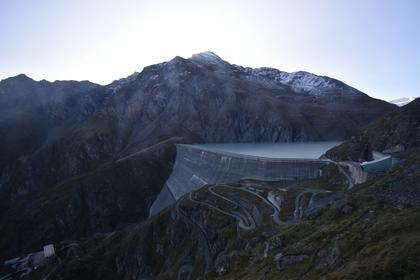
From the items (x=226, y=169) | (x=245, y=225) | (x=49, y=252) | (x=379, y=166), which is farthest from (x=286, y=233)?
(x=49, y=252)

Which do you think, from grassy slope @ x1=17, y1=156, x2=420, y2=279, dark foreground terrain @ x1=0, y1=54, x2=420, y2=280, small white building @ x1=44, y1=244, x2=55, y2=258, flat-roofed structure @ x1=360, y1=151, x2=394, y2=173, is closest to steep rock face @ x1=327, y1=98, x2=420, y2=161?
dark foreground terrain @ x1=0, y1=54, x2=420, y2=280

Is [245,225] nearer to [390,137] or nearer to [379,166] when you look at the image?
[379,166]

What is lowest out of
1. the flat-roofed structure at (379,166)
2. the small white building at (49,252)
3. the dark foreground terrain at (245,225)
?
the small white building at (49,252)

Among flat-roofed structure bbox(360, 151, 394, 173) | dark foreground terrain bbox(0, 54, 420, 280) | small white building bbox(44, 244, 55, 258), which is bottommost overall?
small white building bbox(44, 244, 55, 258)

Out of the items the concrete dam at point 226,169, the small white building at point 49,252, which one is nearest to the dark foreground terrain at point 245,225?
the small white building at point 49,252

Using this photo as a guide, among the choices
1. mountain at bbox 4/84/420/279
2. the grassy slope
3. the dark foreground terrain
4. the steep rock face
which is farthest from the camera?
the steep rock face

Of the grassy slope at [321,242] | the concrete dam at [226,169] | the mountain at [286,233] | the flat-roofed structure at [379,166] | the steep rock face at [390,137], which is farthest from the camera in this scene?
the steep rock face at [390,137]

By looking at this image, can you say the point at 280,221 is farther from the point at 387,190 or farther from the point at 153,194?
the point at 153,194

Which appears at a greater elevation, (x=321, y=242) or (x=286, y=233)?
(x=321, y=242)

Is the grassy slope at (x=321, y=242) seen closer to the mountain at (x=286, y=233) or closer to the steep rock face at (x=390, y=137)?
the mountain at (x=286, y=233)

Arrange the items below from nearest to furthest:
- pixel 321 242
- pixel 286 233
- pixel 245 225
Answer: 1. pixel 321 242
2. pixel 286 233
3. pixel 245 225

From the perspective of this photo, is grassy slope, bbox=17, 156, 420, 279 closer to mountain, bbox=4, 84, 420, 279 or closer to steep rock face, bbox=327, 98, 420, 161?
mountain, bbox=4, 84, 420, 279

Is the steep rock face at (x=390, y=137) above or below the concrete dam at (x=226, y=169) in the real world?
above
